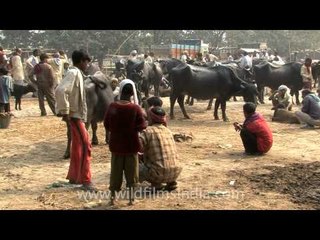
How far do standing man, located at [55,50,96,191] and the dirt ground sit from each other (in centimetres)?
31

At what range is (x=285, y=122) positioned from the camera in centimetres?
1233

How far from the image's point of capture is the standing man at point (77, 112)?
6.18m

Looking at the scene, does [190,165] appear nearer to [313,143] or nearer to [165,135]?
[165,135]

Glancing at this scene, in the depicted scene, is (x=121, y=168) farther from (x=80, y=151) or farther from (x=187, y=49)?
(x=187, y=49)

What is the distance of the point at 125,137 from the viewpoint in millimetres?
5457

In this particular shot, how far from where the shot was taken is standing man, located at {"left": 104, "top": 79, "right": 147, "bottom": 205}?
545 cm

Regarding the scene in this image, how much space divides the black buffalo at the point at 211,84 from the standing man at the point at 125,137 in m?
7.39

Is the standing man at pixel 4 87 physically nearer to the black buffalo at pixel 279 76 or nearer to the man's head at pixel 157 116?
the man's head at pixel 157 116

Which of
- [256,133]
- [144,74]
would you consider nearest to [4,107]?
[144,74]

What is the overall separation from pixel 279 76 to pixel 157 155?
457 inches

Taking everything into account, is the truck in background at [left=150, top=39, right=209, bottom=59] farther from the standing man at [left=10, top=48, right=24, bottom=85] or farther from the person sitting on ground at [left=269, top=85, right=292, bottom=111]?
the person sitting on ground at [left=269, top=85, right=292, bottom=111]

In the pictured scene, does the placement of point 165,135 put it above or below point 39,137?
above

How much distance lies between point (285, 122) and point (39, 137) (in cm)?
671

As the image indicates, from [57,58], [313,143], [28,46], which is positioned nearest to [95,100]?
[313,143]
